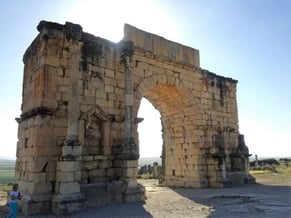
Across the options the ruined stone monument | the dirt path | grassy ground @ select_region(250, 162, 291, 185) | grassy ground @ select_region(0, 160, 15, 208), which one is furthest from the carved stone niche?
grassy ground @ select_region(250, 162, 291, 185)

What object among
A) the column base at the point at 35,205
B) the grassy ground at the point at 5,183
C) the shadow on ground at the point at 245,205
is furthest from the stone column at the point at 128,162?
the grassy ground at the point at 5,183

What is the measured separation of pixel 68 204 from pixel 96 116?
293cm

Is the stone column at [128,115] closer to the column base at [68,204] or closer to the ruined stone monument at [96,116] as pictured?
the ruined stone monument at [96,116]

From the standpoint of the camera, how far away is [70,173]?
8.20 m

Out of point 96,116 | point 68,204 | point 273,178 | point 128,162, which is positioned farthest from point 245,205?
point 273,178

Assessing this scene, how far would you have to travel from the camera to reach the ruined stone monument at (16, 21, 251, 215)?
8.29 metres

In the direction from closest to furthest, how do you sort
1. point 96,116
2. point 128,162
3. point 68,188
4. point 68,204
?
point 68,204 → point 68,188 → point 128,162 → point 96,116

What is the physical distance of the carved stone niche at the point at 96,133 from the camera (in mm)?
9352

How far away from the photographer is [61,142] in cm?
860

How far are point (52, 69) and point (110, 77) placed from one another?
6.77 ft

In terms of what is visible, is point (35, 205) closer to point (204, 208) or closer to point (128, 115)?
point (128, 115)

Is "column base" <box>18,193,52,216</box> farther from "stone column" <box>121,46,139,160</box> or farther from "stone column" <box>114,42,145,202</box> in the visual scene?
"stone column" <box>121,46,139,160</box>

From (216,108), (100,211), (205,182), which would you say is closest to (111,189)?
(100,211)

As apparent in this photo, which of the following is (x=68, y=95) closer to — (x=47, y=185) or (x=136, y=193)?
(x=47, y=185)
